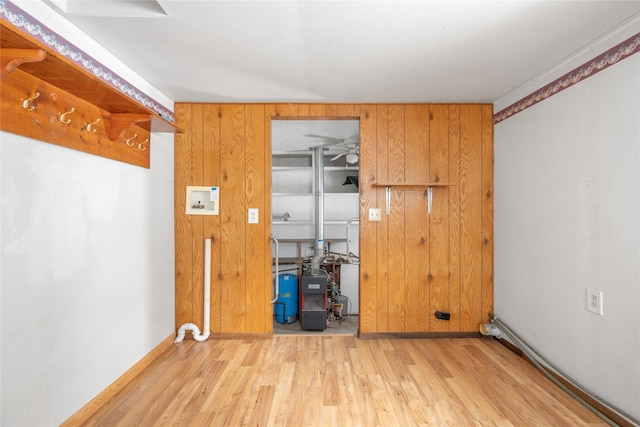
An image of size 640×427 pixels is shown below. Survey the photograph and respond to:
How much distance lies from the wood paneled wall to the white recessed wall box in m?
0.05

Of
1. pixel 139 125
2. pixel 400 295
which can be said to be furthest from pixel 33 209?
pixel 400 295

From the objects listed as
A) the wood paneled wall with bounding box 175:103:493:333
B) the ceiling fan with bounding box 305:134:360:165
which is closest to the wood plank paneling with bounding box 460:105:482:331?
the wood paneled wall with bounding box 175:103:493:333

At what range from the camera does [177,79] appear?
250cm

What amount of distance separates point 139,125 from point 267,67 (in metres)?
0.97

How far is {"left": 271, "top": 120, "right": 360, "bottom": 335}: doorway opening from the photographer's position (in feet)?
12.7

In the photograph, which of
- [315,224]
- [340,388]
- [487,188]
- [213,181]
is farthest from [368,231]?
[315,224]

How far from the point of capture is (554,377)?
7.34 ft

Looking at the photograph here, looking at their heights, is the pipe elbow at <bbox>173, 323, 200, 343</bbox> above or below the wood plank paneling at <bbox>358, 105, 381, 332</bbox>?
below

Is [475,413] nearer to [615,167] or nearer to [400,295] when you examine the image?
[400,295]

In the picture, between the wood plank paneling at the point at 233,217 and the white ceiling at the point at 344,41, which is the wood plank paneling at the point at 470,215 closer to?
the white ceiling at the point at 344,41

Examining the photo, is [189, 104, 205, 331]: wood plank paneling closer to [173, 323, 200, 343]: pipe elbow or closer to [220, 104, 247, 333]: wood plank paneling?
[173, 323, 200, 343]: pipe elbow

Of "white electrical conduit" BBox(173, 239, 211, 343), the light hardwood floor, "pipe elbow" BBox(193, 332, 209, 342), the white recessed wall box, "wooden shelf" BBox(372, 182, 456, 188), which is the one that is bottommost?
the light hardwood floor

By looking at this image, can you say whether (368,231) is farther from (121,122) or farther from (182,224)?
(121,122)

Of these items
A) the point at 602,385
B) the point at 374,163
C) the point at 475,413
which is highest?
the point at 374,163
